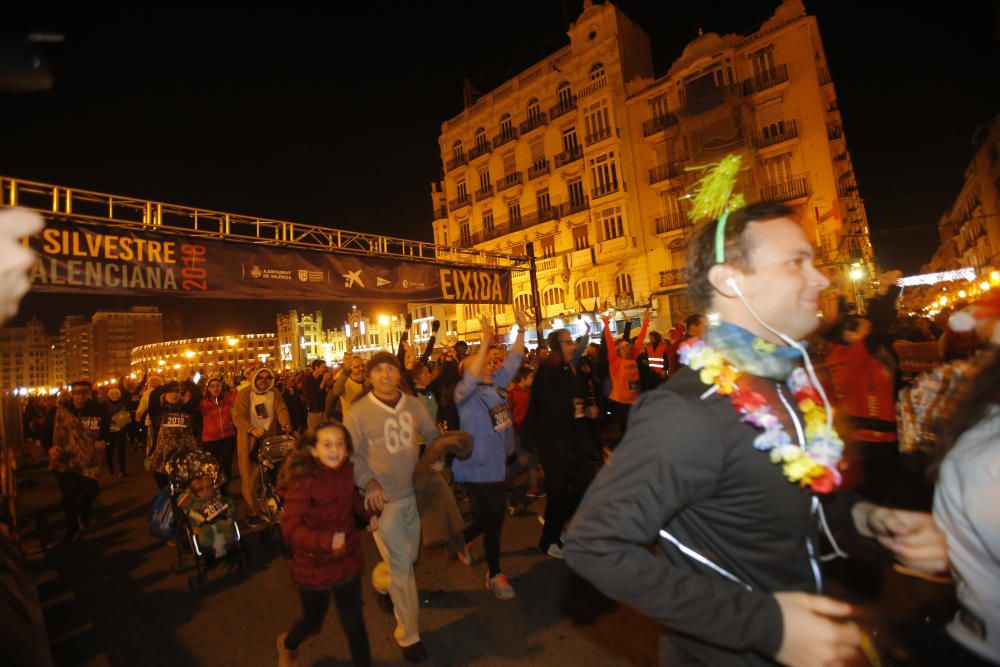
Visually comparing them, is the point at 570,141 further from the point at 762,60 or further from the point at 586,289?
the point at 762,60

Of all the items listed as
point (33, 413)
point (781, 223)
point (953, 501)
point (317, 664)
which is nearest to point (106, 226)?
point (317, 664)

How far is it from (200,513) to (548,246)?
28.0 m

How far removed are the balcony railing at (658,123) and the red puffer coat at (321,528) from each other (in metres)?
28.2

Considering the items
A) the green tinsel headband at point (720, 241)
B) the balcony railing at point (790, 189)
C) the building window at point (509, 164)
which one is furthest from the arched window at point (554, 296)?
the green tinsel headband at point (720, 241)

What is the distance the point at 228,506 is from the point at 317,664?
8.21 feet

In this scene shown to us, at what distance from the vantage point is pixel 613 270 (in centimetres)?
2798

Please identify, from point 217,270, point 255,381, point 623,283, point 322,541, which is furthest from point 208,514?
point 623,283

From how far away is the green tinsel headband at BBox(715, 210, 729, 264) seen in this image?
4.91ft

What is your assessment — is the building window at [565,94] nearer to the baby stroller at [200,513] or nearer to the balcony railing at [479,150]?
the balcony railing at [479,150]

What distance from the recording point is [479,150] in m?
35.1

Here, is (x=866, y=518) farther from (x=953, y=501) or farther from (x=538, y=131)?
(x=538, y=131)

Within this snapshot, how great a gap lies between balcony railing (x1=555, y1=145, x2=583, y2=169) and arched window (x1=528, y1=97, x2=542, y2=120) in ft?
11.7

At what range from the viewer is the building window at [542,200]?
3162cm

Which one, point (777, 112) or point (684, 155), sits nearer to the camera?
point (777, 112)
